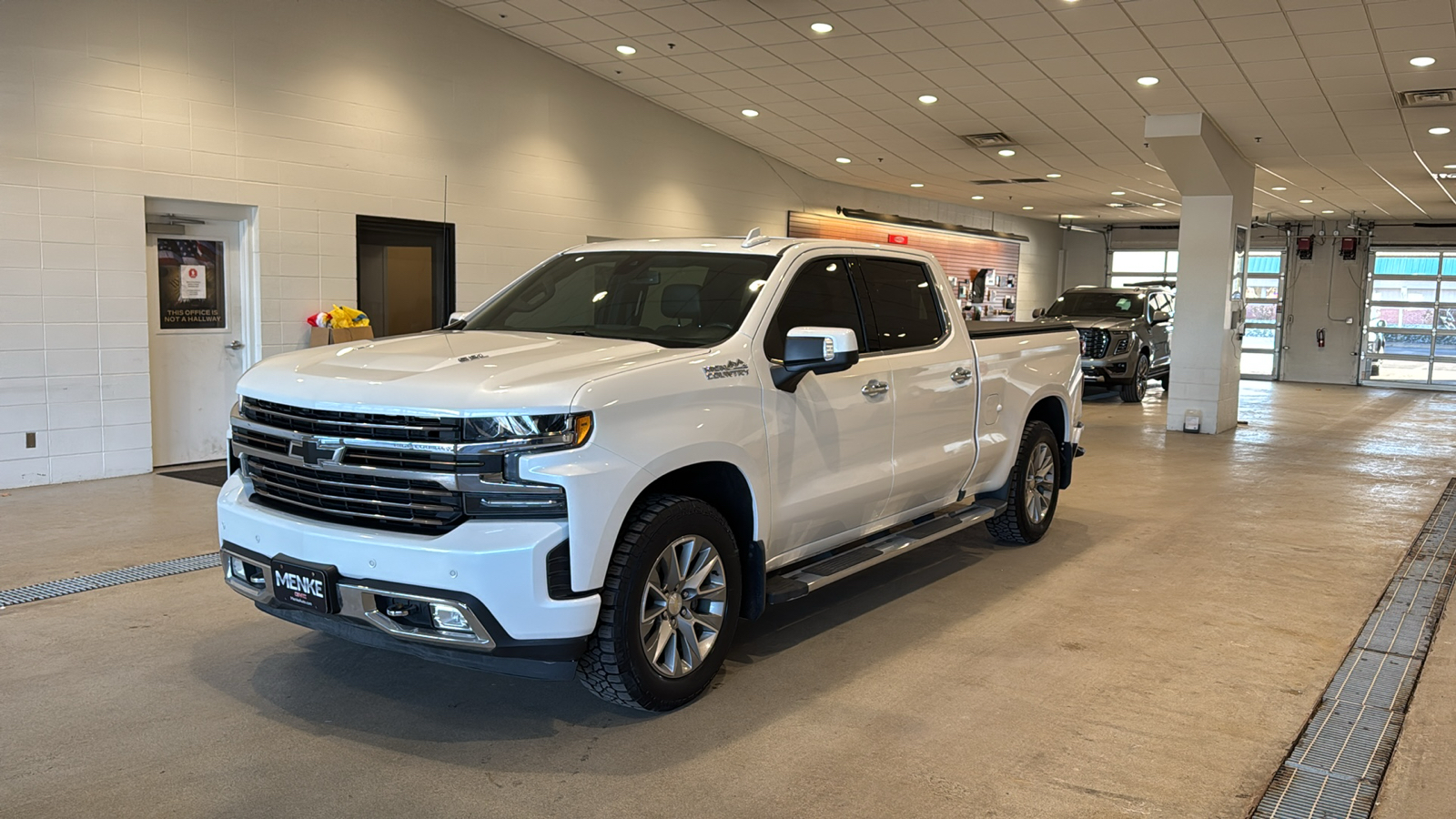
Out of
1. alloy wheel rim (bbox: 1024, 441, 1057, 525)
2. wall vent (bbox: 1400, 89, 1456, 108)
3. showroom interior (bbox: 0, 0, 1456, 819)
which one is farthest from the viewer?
wall vent (bbox: 1400, 89, 1456, 108)

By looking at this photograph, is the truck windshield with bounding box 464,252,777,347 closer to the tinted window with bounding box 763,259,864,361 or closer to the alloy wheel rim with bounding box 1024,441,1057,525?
the tinted window with bounding box 763,259,864,361

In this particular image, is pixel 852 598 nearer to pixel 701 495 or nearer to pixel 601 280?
pixel 701 495

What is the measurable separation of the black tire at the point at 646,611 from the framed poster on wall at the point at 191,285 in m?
6.32

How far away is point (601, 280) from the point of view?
435 centimetres

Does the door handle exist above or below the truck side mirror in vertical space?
below

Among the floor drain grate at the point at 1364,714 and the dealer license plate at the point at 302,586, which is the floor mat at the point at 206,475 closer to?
the dealer license plate at the point at 302,586

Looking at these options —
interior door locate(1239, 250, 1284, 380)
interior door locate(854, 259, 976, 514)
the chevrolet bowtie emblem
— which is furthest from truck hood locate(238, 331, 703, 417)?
interior door locate(1239, 250, 1284, 380)

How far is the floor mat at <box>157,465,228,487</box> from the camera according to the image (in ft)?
24.9

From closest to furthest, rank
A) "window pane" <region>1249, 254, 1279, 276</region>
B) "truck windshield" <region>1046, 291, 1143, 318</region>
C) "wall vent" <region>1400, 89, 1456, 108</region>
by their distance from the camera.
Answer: "wall vent" <region>1400, 89, 1456, 108</region> < "truck windshield" <region>1046, 291, 1143, 318</region> < "window pane" <region>1249, 254, 1279, 276</region>

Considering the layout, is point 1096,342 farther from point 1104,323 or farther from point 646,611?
point 646,611

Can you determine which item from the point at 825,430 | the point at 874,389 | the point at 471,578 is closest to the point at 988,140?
the point at 874,389

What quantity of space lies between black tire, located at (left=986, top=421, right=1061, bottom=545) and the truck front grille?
3520 mm

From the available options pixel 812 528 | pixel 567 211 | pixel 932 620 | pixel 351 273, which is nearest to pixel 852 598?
pixel 932 620

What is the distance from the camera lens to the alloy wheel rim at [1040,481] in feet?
19.2
